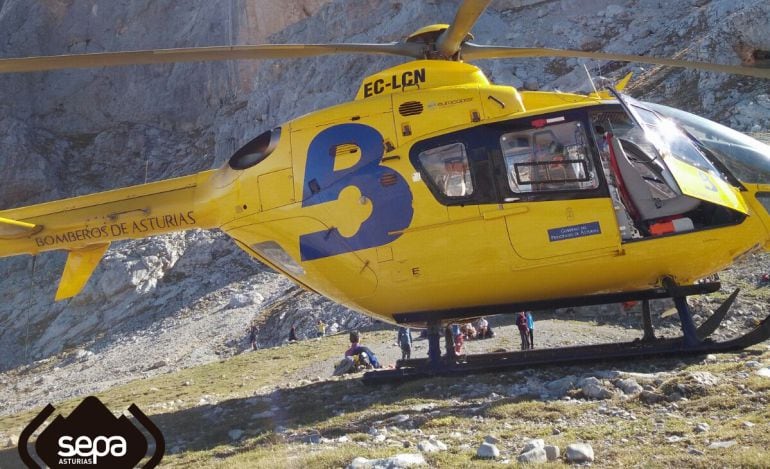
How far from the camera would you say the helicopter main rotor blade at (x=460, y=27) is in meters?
6.32

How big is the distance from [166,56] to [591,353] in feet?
17.5

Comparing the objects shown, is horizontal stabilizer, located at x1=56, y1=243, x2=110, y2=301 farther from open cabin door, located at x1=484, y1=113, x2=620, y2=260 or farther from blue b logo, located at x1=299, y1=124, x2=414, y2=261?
open cabin door, located at x1=484, y1=113, x2=620, y2=260

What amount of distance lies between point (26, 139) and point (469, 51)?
154 feet

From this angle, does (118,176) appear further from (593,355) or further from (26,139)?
(593,355)

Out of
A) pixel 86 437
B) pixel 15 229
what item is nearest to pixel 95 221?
pixel 15 229

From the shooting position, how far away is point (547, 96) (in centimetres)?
765

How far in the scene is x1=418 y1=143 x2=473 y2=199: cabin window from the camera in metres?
6.95

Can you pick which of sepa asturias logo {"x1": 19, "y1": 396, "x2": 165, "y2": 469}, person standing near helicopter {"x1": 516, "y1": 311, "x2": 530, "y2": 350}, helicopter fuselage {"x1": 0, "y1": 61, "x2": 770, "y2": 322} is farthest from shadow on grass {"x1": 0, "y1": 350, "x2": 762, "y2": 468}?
person standing near helicopter {"x1": 516, "y1": 311, "x2": 530, "y2": 350}

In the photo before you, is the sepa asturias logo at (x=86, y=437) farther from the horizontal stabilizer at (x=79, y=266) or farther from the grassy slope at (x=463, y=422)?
the horizontal stabilizer at (x=79, y=266)

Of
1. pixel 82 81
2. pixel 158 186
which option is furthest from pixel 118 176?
pixel 158 186

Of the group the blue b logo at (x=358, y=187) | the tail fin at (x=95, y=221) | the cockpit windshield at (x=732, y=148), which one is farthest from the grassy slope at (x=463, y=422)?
the tail fin at (x=95, y=221)

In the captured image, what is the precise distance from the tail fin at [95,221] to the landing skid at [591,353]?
3340 millimetres

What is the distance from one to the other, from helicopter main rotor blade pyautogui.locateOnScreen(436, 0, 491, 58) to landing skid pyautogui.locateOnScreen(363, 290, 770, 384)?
3335 mm

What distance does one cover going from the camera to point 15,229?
8297 millimetres
